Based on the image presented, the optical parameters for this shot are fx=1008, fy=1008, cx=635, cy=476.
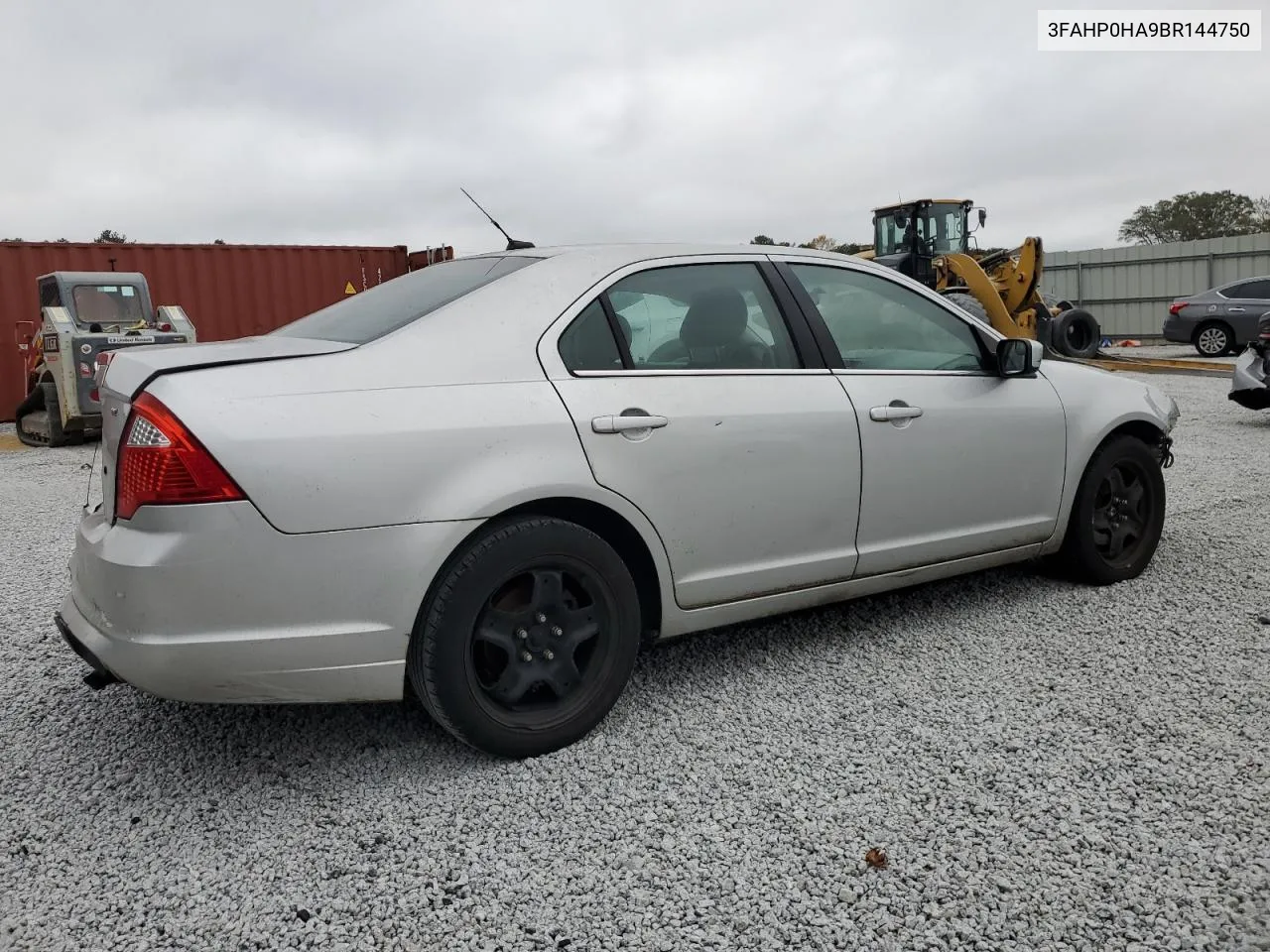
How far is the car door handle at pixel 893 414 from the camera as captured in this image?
11.5 feet

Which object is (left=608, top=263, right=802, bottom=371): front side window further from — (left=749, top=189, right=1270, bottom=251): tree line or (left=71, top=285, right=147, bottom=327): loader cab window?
(left=749, top=189, right=1270, bottom=251): tree line

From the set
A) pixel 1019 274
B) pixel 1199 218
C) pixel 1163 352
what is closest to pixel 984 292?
pixel 1019 274

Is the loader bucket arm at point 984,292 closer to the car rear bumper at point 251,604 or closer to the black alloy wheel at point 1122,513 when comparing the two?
the black alloy wheel at point 1122,513

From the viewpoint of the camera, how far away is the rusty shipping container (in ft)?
46.9

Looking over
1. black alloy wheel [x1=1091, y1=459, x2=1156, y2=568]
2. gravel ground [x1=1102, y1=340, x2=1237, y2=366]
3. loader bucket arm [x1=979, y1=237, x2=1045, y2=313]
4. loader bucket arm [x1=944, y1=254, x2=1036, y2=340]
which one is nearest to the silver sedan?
black alloy wheel [x1=1091, y1=459, x2=1156, y2=568]

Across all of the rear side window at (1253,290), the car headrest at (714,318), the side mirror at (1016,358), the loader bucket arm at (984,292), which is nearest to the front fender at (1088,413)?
the side mirror at (1016,358)

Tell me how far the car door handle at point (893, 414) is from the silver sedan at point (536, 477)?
1 cm

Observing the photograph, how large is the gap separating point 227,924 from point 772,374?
7.26ft

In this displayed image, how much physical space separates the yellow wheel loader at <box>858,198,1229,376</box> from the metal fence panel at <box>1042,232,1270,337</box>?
729 cm

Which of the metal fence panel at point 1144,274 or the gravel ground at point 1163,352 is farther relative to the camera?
the metal fence panel at point 1144,274

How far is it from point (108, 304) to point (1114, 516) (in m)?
11.2

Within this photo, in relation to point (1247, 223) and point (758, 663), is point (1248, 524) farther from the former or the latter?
point (1247, 223)

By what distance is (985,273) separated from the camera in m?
15.4

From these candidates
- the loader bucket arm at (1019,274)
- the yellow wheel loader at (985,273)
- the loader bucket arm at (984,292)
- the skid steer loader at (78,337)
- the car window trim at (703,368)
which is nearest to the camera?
the car window trim at (703,368)
